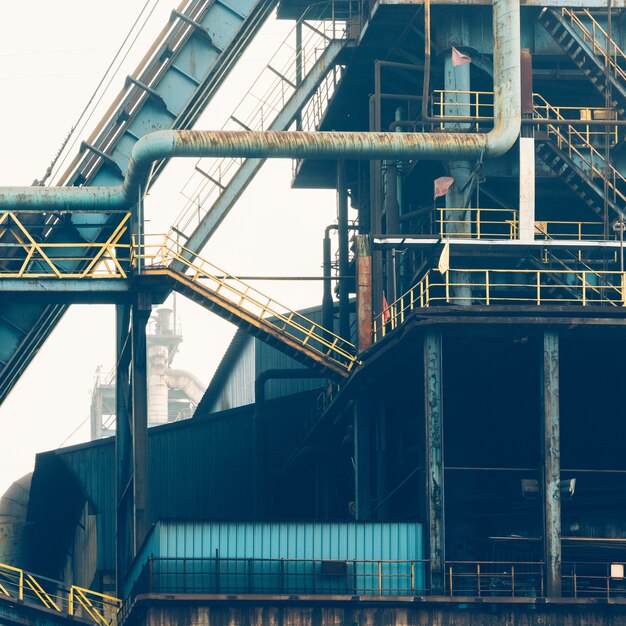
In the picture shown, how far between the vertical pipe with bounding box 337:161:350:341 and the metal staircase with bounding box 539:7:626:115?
32.1 feet

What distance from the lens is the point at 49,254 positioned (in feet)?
170

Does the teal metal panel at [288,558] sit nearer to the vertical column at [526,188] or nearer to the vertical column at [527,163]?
the vertical column at [526,188]

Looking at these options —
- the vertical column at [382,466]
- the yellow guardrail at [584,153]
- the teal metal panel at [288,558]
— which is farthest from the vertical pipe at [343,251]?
the teal metal panel at [288,558]

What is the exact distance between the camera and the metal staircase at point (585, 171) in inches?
2005

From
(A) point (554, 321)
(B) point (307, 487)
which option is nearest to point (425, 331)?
(A) point (554, 321)

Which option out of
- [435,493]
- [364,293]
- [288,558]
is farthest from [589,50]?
[288,558]

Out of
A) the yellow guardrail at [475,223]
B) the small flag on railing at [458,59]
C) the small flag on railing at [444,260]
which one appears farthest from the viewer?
the small flag on railing at [458,59]

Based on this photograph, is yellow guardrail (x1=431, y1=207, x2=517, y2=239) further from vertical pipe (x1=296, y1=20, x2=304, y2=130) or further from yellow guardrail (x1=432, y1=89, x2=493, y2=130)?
vertical pipe (x1=296, y1=20, x2=304, y2=130)

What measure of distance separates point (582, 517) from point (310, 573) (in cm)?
832

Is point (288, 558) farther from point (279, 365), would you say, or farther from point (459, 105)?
point (279, 365)

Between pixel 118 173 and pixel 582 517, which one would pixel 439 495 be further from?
pixel 118 173

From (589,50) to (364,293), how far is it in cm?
906

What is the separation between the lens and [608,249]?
5072 centimetres

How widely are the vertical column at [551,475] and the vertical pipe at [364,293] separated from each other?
8878 mm
